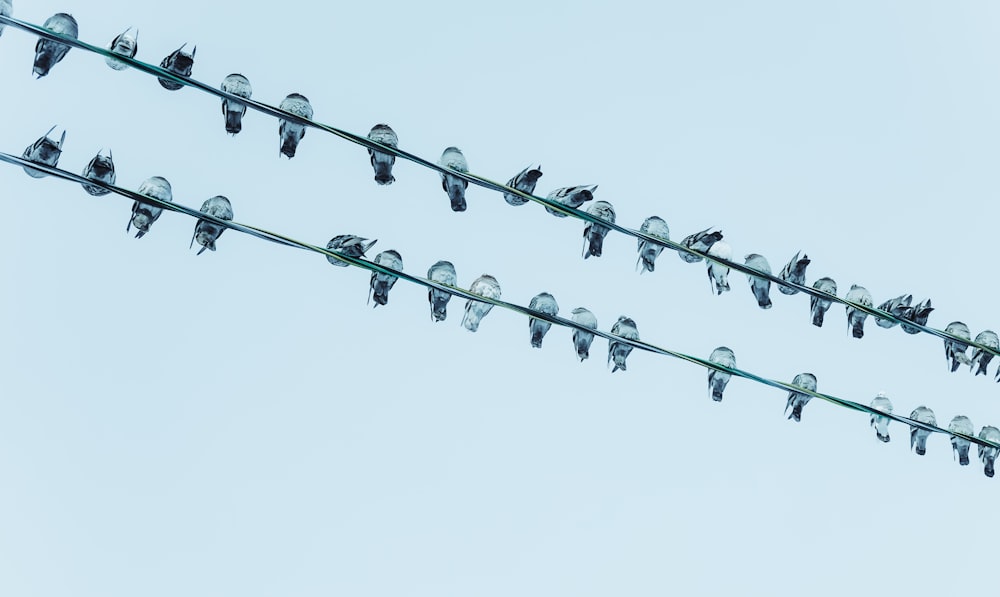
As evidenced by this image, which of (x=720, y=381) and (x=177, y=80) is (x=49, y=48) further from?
(x=720, y=381)

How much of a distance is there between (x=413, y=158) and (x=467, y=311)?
6.10ft

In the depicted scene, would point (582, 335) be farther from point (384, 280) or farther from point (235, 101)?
point (235, 101)

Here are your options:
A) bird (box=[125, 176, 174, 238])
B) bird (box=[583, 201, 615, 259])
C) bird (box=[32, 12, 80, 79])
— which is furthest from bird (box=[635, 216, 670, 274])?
bird (box=[32, 12, 80, 79])

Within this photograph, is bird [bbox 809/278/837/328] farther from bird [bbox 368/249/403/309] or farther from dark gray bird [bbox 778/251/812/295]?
bird [bbox 368/249/403/309]

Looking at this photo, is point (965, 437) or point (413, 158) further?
point (965, 437)

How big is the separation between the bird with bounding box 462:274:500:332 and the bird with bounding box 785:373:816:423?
14.5 feet

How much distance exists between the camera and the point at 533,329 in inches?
518

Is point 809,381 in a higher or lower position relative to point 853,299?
lower

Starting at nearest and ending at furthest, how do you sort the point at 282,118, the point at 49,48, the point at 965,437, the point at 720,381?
the point at 49,48 → the point at 282,118 → the point at 720,381 → the point at 965,437

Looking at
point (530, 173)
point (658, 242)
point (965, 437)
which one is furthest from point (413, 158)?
point (965, 437)

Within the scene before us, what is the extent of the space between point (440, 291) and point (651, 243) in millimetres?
2616

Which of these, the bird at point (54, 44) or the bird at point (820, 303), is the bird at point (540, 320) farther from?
the bird at point (54, 44)

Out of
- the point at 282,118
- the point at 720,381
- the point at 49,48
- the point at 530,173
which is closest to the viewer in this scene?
the point at 49,48

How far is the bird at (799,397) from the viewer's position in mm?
14953
